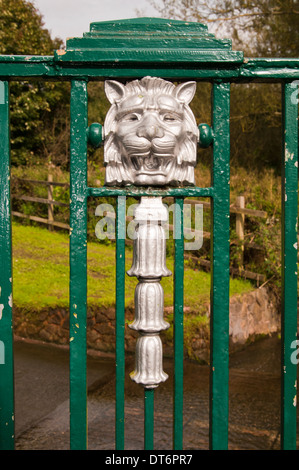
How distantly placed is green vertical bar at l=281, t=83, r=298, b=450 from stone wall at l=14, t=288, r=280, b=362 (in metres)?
3.51

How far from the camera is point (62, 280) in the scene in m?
6.21

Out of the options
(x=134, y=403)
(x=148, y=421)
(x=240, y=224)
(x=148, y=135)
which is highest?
(x=148, y=135)

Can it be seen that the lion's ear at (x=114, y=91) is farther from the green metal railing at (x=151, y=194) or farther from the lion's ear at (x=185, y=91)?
the lion's ear at (x=185, y=91)

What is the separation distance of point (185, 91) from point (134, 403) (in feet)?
10.3

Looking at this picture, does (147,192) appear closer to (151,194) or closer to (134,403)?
(151,194)

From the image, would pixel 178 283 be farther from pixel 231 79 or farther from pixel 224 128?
pixel 231 79

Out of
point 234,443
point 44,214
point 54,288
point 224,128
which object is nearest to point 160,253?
point 224,128

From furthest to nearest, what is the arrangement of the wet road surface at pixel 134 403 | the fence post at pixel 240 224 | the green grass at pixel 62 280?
1. the fence post at pixel 240 224
2. the green grass at pixel 62 280
3. the wet road surface at pixel 134 403

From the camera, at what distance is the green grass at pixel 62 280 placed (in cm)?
534

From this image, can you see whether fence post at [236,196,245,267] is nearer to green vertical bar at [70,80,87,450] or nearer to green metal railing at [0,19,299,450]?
green metal railing at [0,19,299,450]

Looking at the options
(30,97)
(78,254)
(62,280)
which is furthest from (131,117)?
(30,97)

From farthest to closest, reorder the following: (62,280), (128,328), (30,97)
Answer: (30,97) → (62,280) → (128,328)

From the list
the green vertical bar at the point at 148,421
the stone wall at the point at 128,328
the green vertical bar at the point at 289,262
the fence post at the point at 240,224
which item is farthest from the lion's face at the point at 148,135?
the fence post at the point at 240,224

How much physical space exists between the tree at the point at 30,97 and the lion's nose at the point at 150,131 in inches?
386
